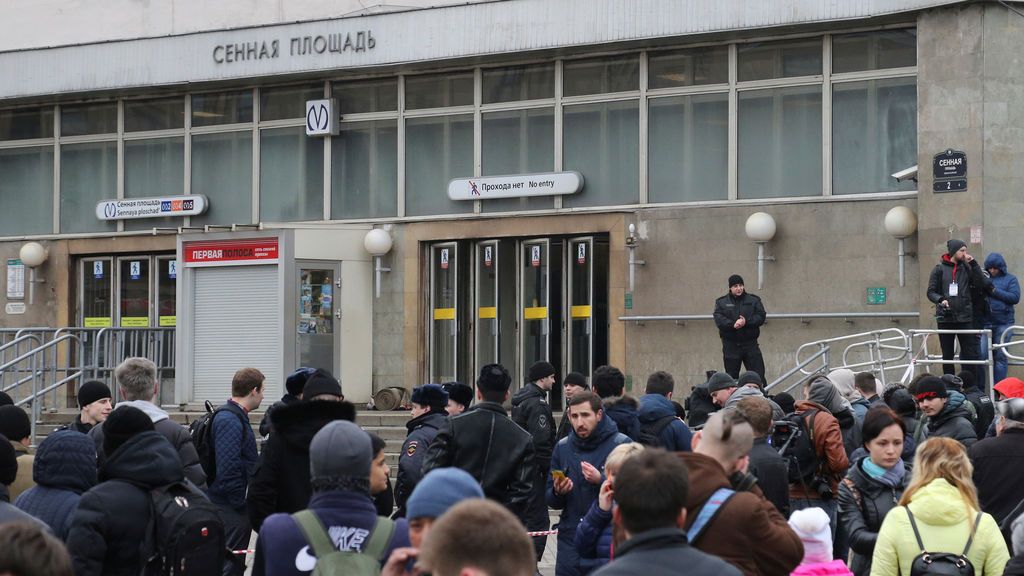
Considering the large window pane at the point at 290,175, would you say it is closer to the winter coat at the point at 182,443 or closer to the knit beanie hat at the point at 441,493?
the winter coat at the point at 182,443

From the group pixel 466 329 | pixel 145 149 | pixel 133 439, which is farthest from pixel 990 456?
pixel 145 149

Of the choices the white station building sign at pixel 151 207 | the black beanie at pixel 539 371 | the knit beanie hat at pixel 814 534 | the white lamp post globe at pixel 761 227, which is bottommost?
the knit beanie hat at pixel 814 534

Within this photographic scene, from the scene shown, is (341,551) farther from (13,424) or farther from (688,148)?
(688,148)

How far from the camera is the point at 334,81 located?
23.8 meters

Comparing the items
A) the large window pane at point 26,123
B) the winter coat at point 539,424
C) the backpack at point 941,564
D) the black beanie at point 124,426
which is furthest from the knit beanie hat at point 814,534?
the large window pane at point 26,123

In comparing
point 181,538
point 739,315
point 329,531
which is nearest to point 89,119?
point 739,315

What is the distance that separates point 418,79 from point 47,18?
7.34 metres

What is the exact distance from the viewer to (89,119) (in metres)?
25.9

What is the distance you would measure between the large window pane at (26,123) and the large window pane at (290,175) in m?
4.59

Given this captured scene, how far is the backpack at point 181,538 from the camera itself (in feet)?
20.4

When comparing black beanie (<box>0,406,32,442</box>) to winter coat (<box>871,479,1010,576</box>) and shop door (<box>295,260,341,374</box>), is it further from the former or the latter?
shop door (<box>295,260,341,374</box>)

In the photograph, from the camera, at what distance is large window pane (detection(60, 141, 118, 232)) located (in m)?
25.7

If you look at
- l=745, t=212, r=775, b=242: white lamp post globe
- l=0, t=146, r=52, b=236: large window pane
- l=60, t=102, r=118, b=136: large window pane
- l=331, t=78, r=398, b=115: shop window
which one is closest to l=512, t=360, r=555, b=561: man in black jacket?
l=745, t=212, r=775, b=242: white lamp post globe

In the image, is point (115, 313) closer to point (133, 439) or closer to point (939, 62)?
point (939, 62)
